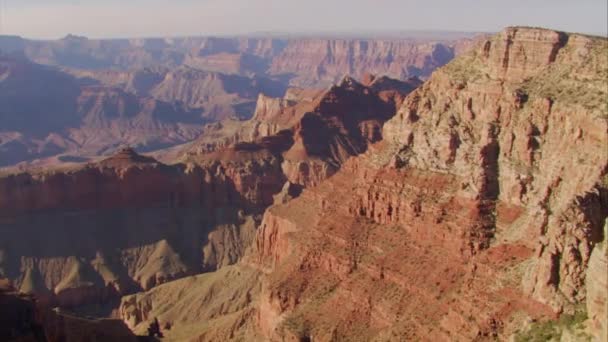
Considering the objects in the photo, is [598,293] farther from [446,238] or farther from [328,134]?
[328,134]

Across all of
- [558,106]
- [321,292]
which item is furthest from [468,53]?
[321,292]

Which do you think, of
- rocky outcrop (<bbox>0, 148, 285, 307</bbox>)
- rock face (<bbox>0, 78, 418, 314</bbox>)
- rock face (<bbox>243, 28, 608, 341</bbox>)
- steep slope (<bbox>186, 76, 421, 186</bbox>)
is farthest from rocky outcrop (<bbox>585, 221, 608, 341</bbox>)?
steep slope (<bbox>186, 76, 421, 186</bbox>)

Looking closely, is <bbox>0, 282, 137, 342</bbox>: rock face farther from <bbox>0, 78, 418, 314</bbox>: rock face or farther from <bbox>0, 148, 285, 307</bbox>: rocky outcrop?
<bbox>0, 78, 418, 314</bbox>: rock face

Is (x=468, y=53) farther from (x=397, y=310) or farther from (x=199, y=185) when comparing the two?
(x=199, y=185)

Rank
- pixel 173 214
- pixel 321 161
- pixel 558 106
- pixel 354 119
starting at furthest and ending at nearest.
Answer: pixel 354 119 < pixel 321 161 < pixel 173 214 < pixel 558 106

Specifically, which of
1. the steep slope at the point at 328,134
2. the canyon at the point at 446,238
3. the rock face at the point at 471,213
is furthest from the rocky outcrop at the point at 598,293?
the steep slope at the point at 328,134

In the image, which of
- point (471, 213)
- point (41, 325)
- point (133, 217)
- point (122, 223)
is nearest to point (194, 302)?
point (41, 325)

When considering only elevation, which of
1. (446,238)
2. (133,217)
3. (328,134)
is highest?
(446,238)

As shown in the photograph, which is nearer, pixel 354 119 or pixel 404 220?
pixel 404 220
